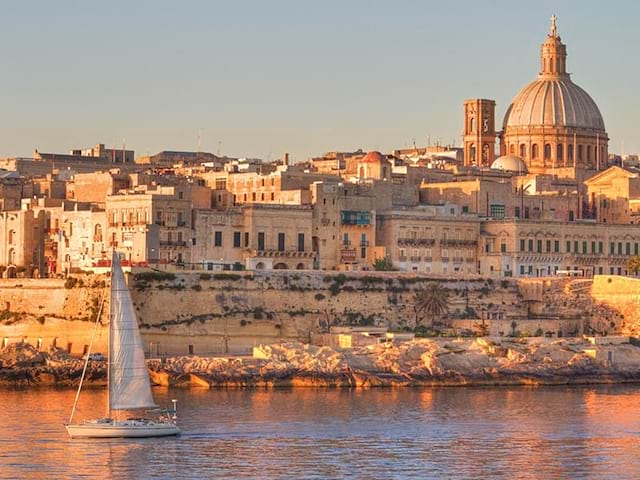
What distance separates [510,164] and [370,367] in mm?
39897

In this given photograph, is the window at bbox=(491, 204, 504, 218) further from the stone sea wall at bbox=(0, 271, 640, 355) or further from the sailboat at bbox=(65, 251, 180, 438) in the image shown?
the sailboat at bbox=(65, 251, 180, 438)

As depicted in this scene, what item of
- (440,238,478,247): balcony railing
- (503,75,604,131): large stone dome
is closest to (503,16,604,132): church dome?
(503,75,604,131): large stone dome

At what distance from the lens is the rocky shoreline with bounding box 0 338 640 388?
62.7m

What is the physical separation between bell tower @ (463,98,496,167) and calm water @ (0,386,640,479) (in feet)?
160

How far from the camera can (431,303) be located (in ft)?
240

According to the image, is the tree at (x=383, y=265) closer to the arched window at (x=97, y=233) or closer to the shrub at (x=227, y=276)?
the shrub at (x=227, y=276)

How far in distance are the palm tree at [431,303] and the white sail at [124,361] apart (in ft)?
75.9

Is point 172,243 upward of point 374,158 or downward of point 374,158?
downward

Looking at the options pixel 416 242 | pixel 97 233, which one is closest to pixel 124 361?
pixel 97 233

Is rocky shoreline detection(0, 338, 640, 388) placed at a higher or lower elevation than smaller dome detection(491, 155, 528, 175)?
lower

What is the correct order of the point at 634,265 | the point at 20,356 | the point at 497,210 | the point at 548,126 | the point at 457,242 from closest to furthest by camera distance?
the point at 20,356 → the point at 457,242 → the point at 634,265 → the point at 497,210 → the point at 548,126

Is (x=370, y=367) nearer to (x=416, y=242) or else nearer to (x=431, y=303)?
(x=431, y=303)

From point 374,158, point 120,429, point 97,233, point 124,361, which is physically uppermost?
point 374,158

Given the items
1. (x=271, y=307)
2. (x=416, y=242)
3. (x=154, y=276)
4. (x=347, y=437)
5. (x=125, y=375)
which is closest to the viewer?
(x=347, y=437)
